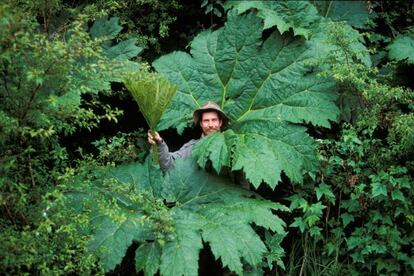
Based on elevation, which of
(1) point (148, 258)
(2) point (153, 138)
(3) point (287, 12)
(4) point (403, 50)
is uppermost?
(3) point (287, 12)

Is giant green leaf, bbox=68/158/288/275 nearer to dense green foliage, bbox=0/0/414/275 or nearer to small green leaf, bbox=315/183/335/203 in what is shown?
dense green foliage, bbox=0/0/414/275

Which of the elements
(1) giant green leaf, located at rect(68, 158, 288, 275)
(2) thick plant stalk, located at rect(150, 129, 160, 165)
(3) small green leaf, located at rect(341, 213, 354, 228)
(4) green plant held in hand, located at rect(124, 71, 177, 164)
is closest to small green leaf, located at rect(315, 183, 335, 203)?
(3) small green leaf, located at rect(341, 213, 354, 228)

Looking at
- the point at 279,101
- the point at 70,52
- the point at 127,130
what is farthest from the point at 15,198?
the point at 127,130

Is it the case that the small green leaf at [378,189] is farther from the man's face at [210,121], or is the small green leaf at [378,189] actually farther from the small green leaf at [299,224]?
the man's face at [210,121]

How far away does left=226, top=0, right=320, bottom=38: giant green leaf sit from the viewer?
438cm

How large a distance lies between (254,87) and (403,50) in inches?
49.7

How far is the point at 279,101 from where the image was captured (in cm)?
426

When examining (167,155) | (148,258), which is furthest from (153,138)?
(148,258)

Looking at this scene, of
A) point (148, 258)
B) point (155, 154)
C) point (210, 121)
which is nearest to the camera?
point (148, 258)

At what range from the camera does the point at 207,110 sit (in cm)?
413

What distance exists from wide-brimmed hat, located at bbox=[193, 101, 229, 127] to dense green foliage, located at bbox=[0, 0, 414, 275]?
129 mm

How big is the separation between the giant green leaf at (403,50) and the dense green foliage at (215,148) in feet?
0.04

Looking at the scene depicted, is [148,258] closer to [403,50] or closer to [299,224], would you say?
[299,224]

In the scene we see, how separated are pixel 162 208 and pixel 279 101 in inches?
57.7
